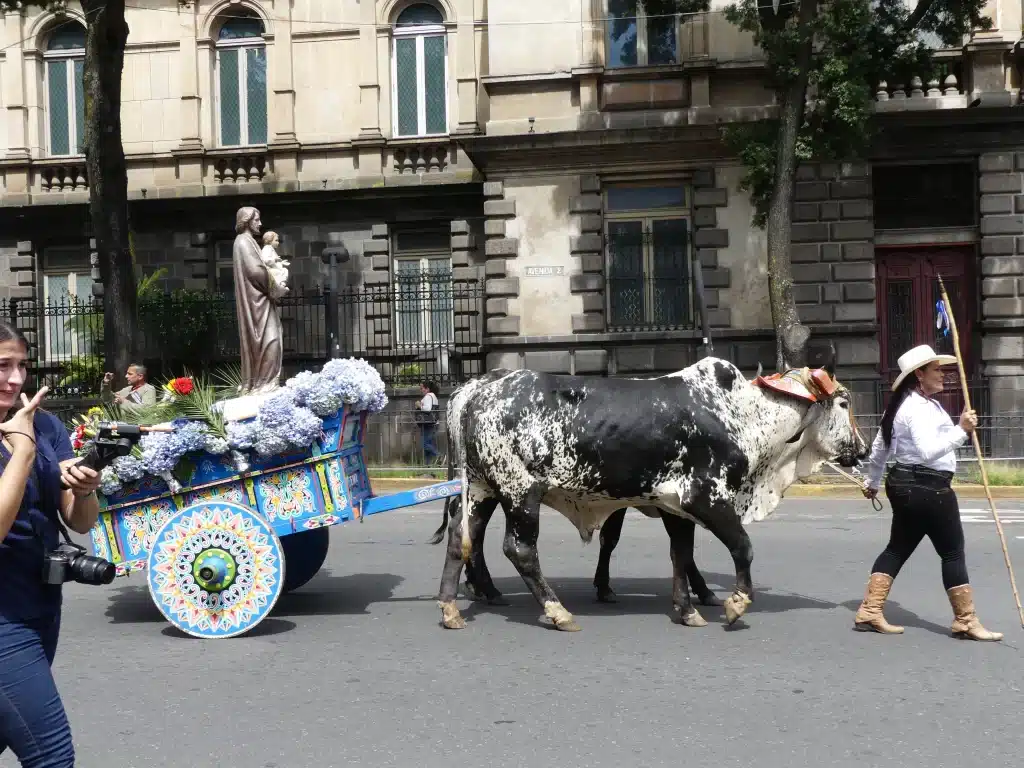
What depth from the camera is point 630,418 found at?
7512mm

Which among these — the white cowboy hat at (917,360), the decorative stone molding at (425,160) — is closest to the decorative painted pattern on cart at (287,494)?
the white cowboy hat at (917,360)

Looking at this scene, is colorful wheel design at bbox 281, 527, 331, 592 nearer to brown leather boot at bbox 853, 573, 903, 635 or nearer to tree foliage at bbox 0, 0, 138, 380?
brown leather boot at bbox 853, 573, 903, 635

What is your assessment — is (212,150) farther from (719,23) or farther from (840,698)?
(840,698)

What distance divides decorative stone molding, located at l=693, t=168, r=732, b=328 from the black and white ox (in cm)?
1306

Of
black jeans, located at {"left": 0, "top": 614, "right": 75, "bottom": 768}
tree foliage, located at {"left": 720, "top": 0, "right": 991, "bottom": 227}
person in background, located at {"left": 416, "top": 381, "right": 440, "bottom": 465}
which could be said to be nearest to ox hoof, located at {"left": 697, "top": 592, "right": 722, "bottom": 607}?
black jeans, located at {"left": 0, "top": 614, "right": 75, "bottom": 768}

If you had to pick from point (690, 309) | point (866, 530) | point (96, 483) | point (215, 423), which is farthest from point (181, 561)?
point (690, 309)

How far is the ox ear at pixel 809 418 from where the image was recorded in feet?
25.7

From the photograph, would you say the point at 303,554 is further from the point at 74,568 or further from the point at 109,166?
the point at 109,166

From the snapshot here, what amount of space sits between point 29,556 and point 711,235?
18205 millimetres

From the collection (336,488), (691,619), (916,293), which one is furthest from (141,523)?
(916,293)

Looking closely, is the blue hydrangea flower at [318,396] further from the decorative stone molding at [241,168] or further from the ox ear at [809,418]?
the decorative stone molding at [241,168]

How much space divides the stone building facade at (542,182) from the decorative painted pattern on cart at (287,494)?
502 inches

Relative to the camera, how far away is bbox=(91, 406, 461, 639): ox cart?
732 centimetres

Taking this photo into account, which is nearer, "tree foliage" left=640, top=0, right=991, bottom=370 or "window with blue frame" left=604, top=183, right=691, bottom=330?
"tree foliage" left=640, top=0, right=991, bottom=370
